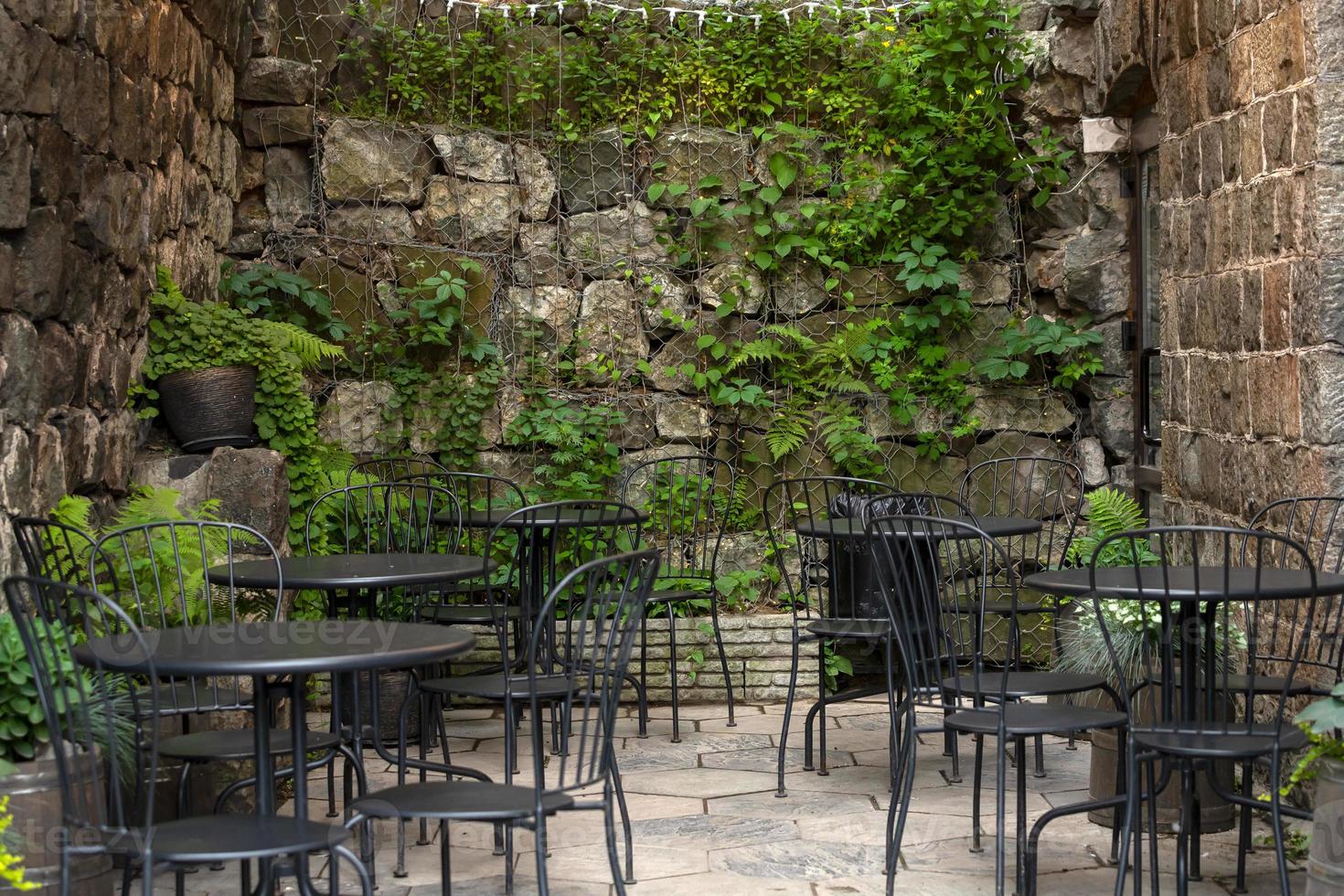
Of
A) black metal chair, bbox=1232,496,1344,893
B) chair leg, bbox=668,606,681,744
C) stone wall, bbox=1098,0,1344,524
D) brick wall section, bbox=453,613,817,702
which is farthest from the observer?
brick wall section, bbox=453,613,817,702

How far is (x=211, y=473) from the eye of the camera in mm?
4809

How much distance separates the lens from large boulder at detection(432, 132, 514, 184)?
20.1 feet

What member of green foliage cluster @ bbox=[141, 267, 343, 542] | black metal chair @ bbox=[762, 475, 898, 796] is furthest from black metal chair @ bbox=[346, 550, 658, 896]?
green foliage cluster @ bbox=[141, 267, 343, 542]

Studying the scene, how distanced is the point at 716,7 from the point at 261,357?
2580 millimetres

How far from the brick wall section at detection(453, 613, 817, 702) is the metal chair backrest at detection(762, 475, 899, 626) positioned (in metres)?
0.17

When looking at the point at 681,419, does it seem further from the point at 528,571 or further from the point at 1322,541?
the point at 1322,541

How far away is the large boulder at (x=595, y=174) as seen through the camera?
620 cm

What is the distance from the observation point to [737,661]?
5734 millimetres

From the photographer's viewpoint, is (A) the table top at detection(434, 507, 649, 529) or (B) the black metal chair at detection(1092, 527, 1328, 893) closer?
(B) the black metal chair at detection(1092, 527, 1328, 893)

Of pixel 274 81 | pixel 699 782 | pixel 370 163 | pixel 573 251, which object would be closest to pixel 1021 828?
pixel 699 782

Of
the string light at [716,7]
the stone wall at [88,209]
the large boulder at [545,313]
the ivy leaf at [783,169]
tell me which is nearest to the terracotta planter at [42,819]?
the stone wall at [88,209]

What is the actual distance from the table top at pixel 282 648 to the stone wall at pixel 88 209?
2.99 feet

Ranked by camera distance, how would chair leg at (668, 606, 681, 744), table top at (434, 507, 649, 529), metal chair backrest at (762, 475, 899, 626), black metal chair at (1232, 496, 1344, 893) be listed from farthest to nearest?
chair leg at (668, 606, 681, 744)
table top at (434, 507, 649, 529)
metal chair backrest at (762, 475, 899, 626)
black metal chair at (1232, 496, 1344, 893)

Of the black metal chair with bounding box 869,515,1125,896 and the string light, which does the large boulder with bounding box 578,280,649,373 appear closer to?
the string light
